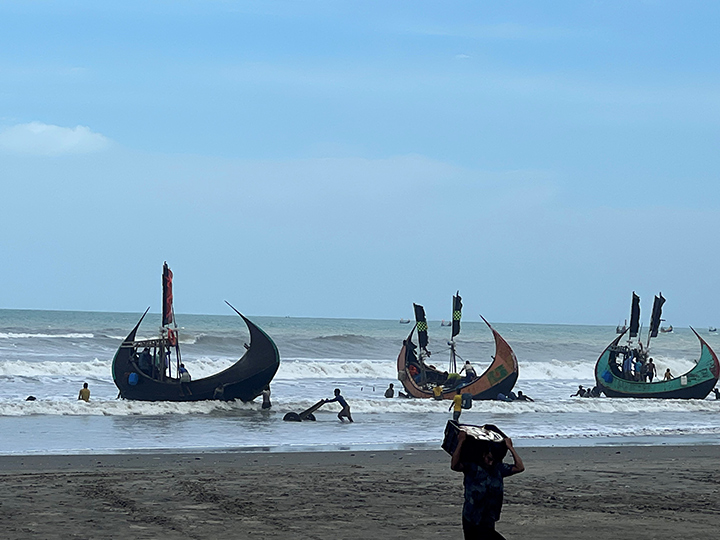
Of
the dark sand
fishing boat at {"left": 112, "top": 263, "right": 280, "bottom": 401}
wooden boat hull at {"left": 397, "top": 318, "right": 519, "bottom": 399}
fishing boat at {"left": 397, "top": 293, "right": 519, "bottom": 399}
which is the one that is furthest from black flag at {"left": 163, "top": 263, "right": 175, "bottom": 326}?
the dark sand

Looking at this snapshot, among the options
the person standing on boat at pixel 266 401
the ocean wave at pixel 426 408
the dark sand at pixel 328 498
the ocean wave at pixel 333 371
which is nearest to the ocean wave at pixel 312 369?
the ocean wave at pixel 333 371

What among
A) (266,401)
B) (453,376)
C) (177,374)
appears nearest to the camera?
(177,374)

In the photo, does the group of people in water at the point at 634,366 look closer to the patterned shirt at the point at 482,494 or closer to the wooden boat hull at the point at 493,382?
the wooden boat hull at the point at 493,382

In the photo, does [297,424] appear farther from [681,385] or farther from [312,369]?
[312,369]

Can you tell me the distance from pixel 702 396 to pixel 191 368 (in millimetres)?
22308

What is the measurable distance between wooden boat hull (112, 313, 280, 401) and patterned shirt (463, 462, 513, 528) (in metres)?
18.6

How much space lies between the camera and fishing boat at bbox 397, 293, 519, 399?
28203 mm

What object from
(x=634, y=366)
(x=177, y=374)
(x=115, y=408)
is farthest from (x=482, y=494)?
(x=634, y=366)

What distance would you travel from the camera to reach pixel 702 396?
30.3 meters

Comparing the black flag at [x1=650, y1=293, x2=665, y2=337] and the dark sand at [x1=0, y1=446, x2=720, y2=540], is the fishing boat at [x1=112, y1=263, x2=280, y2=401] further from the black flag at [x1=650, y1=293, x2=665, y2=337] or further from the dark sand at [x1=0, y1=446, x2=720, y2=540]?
the black flag at [x1=650, y1=293, x2=665, y2=337]

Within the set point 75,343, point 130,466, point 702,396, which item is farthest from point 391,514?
point 75,343

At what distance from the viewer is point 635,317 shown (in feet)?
103

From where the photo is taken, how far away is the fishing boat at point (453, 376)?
2820cm

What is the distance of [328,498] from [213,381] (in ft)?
49.4
